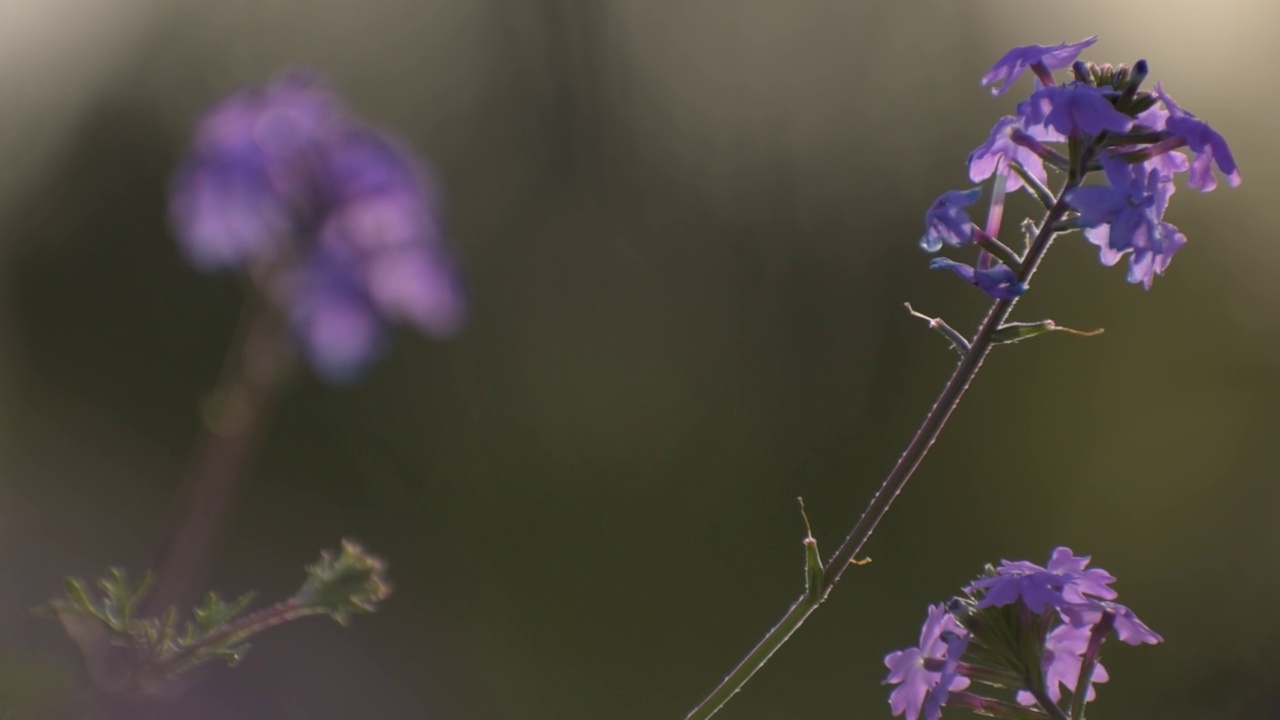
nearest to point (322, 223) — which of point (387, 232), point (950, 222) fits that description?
point (387, 232)

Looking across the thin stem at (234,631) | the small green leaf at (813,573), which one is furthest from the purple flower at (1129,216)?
the thin stem at (234,631)

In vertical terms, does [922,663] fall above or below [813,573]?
below

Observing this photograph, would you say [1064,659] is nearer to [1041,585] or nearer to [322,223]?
[1041,585]

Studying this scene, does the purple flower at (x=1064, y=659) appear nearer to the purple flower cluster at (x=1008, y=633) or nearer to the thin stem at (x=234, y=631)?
the purple flower cluster at (x=1008, y=633)

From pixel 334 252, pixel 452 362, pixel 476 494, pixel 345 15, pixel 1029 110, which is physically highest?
pixel 345 15

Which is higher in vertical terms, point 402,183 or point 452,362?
point 452,362

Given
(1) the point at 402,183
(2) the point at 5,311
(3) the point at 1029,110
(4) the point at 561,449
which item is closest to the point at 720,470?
(4) the point at 561,449

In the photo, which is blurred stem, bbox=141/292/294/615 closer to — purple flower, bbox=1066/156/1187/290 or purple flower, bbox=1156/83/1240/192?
purple flower, bbox=1066/156/1187/290

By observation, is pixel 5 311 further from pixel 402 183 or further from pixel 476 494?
pixel 402 183
